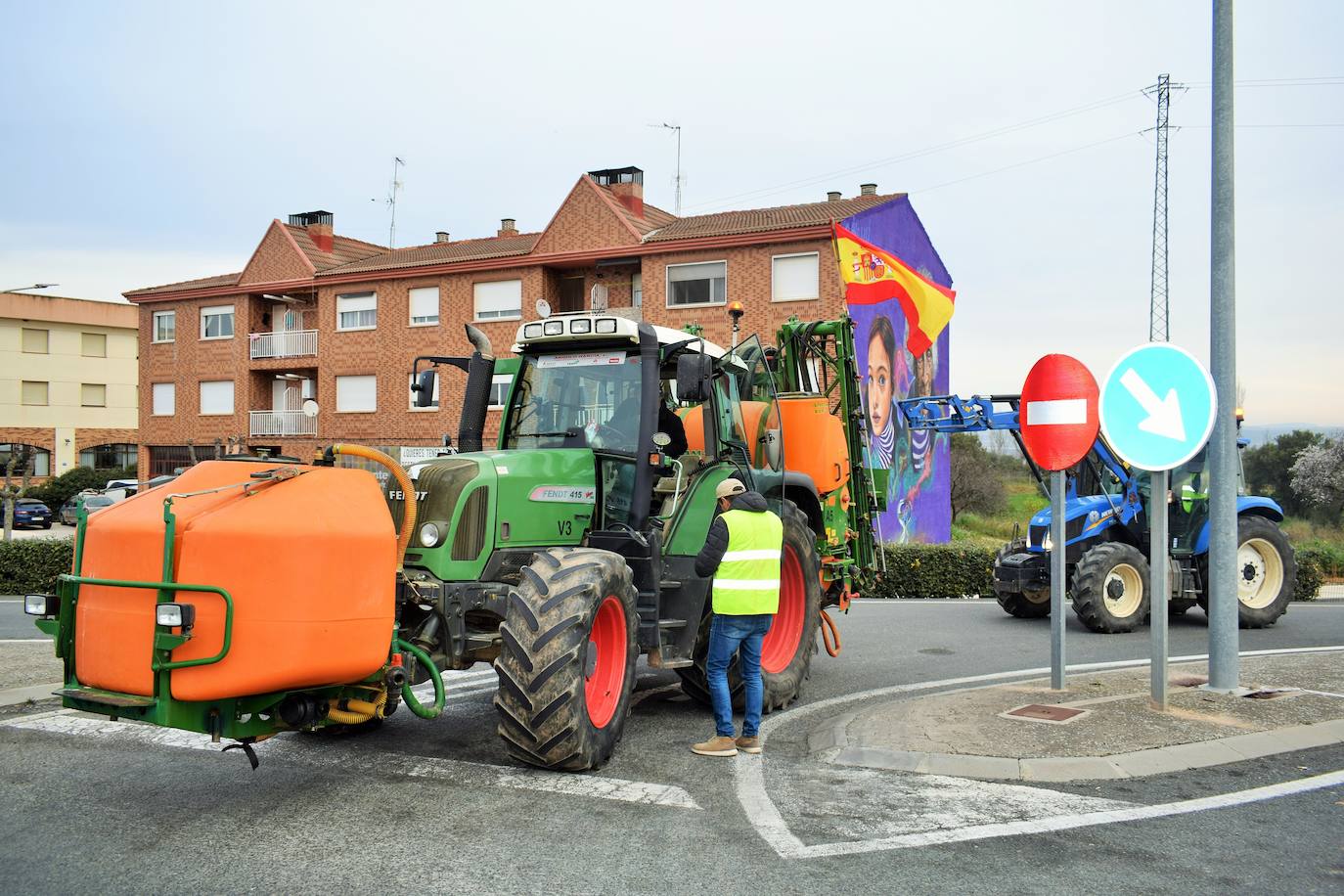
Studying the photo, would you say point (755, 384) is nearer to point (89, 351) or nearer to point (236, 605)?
point (236, 605)

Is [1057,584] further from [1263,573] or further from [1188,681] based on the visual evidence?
[1263,573]

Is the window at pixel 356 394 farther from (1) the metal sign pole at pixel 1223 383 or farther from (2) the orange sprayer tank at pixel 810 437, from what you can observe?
(1) the metal sign pole at pixel 1223 383

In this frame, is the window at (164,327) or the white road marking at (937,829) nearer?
the white road marking at (937,829)

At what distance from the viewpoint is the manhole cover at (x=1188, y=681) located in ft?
28.1

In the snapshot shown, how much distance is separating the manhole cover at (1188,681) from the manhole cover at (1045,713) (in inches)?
55.2

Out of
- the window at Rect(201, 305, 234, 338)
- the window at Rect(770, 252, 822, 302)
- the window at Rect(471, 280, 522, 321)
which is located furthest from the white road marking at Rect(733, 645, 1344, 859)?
the window at Rect(201, 305, 234, 338)

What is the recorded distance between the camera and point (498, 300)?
34875 mm

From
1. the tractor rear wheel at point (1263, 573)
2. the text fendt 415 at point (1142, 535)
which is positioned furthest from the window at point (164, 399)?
the tractor rear wheel at point (1263, 573)

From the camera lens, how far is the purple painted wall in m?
30.0

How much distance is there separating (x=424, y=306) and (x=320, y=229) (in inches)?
323

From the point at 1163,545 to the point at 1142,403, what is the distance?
1078mm

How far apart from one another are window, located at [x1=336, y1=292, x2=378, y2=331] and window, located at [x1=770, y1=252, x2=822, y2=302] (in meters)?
14.7

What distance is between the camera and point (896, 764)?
675 centimetres

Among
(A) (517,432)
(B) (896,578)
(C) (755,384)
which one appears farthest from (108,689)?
(B) (896,578)
